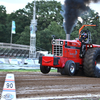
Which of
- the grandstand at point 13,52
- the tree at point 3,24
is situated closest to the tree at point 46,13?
the tree at point 3,24

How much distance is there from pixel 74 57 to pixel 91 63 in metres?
1.02

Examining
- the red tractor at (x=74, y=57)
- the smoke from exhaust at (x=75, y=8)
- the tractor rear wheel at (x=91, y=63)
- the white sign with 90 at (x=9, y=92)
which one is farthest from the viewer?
the smoke from exhaust at (x=75, y=8)

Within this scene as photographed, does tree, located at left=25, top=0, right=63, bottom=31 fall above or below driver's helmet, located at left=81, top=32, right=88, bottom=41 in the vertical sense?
above

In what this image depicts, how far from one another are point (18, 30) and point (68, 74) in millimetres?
49146

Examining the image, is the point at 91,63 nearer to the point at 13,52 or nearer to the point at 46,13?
the point at 13,52

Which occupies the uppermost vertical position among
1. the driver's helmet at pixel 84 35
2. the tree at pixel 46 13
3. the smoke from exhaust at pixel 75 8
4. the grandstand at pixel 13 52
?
the tree at pixel 46 13

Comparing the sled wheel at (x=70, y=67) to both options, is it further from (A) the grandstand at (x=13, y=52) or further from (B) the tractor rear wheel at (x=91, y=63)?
(A) the grandstand at (x=13, y=52)

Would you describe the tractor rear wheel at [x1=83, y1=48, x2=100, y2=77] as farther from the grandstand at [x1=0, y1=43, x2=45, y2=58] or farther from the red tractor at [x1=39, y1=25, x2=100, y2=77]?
the grandstand at [x1=0, y1=43, x2=45, y2=58]

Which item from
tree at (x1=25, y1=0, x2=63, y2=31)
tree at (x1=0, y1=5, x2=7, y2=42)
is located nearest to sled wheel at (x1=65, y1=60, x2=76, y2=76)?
tree at (x1=0, y1=5, x2=7, y2=42)

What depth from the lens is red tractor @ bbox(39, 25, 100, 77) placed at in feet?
39.8

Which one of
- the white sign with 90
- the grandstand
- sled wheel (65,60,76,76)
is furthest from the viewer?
the grandstand

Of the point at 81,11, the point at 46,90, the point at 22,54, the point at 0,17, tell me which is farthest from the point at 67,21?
the point at 0,17

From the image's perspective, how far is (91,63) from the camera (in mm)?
12320

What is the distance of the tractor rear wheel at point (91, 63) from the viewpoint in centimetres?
1236
